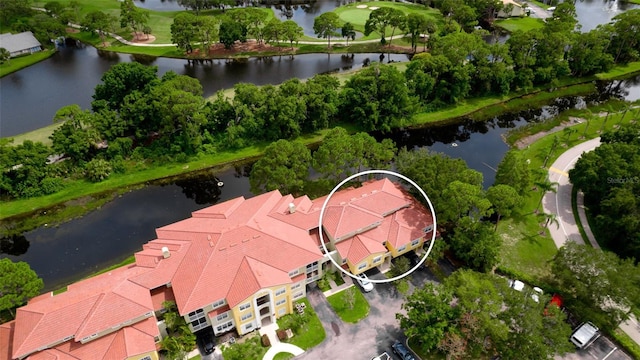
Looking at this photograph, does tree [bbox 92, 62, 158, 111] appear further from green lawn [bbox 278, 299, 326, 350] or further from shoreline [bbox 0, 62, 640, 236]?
green lawn [bbox 278, 299, 326, 350]

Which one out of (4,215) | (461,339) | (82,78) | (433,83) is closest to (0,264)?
(4,215)

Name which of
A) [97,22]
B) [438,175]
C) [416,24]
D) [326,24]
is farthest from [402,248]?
[97,22]

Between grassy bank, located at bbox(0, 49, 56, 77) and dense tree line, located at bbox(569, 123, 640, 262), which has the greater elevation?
grassy bank, located at bbox(0, 49, 56, 77)

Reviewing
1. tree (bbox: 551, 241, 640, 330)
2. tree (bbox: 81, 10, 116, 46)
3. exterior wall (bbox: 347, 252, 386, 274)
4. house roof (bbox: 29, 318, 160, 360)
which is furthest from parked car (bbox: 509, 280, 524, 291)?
tree (bbox: 81, 10, 116, 46)

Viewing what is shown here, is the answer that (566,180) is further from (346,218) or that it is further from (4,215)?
(4,215)

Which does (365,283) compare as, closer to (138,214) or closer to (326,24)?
(138,214)
